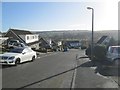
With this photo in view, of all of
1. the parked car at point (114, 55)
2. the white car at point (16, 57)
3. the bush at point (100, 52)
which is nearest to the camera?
the white car at point (16, 57)

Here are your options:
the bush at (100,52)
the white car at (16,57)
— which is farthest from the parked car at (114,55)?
the white car at (16,57)

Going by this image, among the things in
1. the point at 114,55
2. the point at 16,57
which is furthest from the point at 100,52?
the point at 16,57

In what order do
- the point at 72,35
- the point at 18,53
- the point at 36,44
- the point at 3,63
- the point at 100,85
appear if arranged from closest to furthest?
1. the point at 100,85
2. the point at 3,63
3. the point at 18,53
4. the point at 36,44
5. the point at 72,35

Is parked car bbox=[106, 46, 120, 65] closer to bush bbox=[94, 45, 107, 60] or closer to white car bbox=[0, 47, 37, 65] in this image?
bush bbox=[94, 45, 107, 60]

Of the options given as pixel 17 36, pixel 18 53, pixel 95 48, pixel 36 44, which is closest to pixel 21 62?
pixel 18 53

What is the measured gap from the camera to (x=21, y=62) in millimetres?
21031

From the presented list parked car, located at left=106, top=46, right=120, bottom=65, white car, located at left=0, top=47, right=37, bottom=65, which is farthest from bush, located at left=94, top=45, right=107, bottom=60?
white car, located at left=0, top=47, right=37, bottom=65

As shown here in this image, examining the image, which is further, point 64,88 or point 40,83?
point 40,83

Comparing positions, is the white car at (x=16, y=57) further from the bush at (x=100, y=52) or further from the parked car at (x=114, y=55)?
the bush at (x=100, y=52)

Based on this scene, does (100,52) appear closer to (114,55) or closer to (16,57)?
(114,55)

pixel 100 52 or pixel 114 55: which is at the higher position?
pixel 114 55

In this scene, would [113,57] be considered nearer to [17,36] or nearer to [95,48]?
[95,48]

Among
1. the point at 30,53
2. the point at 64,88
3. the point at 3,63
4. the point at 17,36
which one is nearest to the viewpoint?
the point at 64,88

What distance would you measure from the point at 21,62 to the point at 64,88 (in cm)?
1098
